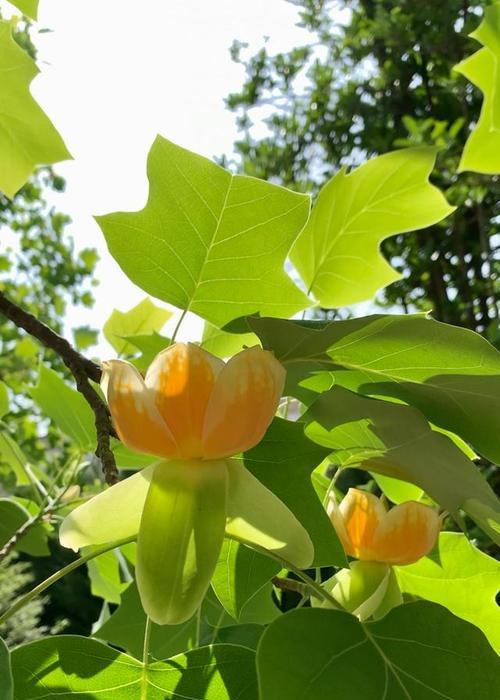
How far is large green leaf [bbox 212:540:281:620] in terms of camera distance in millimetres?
445

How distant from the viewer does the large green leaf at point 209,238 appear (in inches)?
17.3

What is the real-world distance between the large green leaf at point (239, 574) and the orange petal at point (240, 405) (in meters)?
0.11

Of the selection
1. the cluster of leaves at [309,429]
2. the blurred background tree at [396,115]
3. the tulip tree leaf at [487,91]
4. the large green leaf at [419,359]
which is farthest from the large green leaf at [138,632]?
the blurred background tree at [396,115]

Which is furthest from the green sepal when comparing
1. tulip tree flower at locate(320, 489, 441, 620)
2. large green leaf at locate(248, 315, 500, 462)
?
large green leaf at locate(248, 315, 500, 462)

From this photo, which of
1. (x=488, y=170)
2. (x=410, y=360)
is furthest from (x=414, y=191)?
(x=410, y=360)

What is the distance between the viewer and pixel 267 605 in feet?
2.11

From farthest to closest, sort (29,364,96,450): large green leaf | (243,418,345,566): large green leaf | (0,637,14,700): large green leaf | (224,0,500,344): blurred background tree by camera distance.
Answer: (224,0,500,344): blurred background tree
(29,364,96,450): large green leaf
(243,418,345,566): large green leaf
(0,637,14,700): large green leaf

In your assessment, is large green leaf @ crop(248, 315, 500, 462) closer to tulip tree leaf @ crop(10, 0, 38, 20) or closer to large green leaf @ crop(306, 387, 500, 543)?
large green leaf @ crop(306, 387, 500, 543)

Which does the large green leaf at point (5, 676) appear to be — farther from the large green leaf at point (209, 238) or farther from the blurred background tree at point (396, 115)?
the blurred background tree at point (396, 115)

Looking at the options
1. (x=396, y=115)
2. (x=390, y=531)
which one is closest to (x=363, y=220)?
(x=390, y=531)

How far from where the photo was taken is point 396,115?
404cm

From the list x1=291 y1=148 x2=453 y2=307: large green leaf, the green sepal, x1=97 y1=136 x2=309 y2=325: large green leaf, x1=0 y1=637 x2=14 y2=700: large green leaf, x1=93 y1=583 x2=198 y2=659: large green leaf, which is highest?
x1=291 y1=148 x2=453 y2=307: large green leaf

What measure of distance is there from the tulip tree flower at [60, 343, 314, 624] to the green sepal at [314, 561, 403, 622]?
0.14m

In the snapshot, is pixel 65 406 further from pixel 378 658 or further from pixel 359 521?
pixel 378 658
